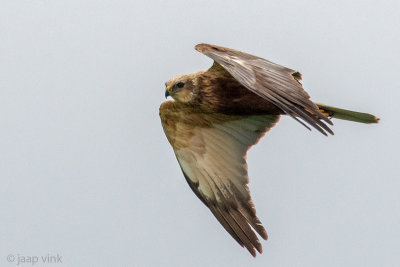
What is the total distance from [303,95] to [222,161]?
2.59 metres

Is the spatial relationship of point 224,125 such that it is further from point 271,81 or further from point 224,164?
point 271,81

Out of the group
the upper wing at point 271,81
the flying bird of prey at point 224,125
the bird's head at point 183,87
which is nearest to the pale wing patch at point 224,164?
the flying bird of prey at point 224,125

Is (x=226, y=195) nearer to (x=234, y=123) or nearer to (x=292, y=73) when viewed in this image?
(x=234, y=123)

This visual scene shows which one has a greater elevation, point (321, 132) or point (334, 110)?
point (334, 110)

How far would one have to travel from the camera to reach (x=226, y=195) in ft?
39.9

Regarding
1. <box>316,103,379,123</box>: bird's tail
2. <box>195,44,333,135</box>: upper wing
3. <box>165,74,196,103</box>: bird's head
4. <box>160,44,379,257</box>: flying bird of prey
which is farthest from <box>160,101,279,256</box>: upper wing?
<box>195,44,333,135</box>: upper wing

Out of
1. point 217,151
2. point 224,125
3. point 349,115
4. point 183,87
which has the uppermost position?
point 183,87

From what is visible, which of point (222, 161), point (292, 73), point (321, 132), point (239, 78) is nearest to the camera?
point (321, 132)

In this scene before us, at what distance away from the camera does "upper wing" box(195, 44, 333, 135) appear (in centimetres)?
968

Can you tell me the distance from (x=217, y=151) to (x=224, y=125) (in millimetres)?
385

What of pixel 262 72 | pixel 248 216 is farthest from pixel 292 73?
pixel 248 216

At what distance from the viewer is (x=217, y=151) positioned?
12469 mm

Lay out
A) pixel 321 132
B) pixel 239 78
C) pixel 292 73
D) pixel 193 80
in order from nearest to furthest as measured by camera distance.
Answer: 1. pixel 321 132
2. pixel 239 78
3. pixel 292 73
4. pixel 193 80

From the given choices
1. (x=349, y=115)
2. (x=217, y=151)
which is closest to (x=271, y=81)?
(x=349, y=115)
